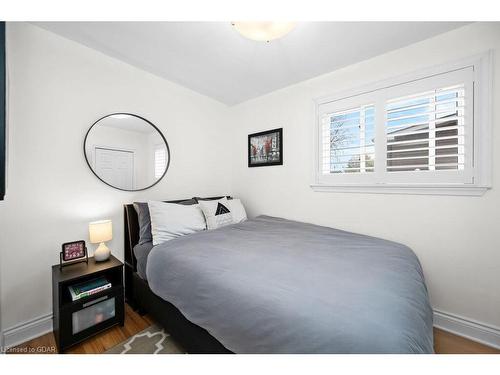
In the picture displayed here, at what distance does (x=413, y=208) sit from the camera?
174 centimetres

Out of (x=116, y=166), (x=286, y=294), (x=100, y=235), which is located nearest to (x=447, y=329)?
(x=286, y=294)

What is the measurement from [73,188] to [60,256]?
1.84ft

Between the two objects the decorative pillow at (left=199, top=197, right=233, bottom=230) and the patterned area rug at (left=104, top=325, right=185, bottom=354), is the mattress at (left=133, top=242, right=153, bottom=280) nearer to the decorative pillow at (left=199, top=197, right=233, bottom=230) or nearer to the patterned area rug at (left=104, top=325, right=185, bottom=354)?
the patterned area rug at (left=104, top=325, right=185, bottom=354)

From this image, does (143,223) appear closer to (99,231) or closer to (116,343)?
(99,231)

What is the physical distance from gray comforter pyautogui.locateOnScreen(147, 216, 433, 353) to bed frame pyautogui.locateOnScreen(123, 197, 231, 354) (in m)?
0.11

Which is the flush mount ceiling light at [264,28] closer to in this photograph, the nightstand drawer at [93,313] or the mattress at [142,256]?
the mattress at [142,256]

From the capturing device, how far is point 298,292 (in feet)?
2.99

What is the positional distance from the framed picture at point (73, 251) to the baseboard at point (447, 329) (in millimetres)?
515

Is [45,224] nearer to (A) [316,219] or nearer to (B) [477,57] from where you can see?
(A) [316,219]

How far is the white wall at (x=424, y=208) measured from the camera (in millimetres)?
1472
